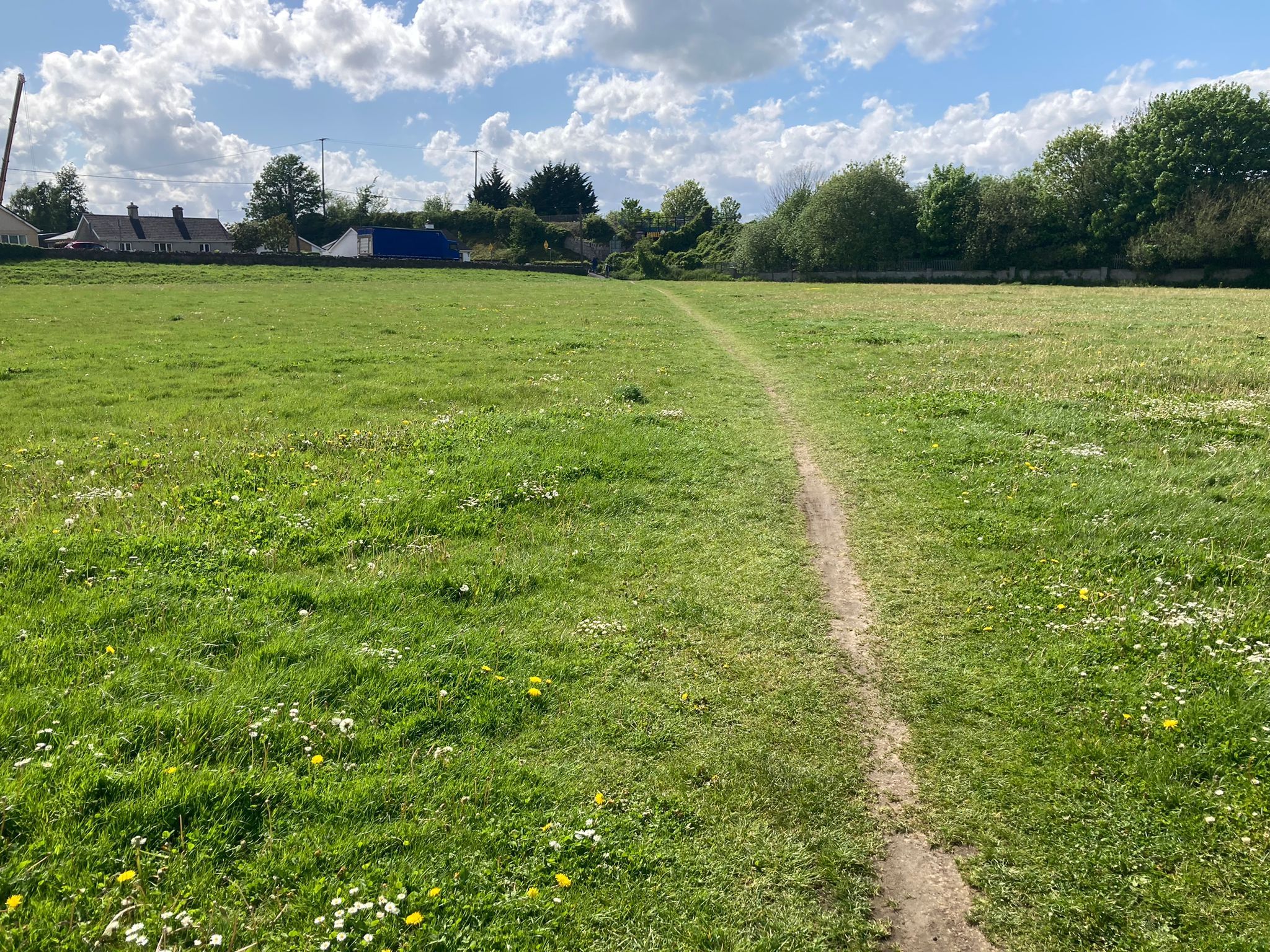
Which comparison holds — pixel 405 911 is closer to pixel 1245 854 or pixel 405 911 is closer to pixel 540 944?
pixel 540 944

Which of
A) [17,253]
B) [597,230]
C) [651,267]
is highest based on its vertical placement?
[597,230]

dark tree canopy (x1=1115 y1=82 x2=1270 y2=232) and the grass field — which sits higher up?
dark tree canopy (x1=1115 y1=82 x2=1270 y2=232)

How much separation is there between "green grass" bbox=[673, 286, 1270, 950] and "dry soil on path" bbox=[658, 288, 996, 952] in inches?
5.3

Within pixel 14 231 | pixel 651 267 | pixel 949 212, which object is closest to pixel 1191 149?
pixel 949 212

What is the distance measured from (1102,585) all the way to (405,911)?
6332 millimetres

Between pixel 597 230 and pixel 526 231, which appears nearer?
pixel 526 231

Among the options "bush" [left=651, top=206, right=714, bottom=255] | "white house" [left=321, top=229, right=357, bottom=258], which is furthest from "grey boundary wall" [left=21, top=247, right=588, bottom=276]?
"white house" [left=321, top=229, right=357, bottom=258]

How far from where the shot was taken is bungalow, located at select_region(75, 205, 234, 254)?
97.8m

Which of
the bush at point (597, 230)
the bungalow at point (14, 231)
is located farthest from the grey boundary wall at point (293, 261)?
the bush at point (597, 230)

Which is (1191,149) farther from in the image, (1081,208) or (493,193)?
(493,193)

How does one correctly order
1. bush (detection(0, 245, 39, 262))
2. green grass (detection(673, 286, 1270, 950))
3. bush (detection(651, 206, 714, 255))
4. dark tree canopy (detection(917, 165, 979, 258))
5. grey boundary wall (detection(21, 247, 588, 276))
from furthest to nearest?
bush (detection(651, 206, 714, 255))
dark tree canopy (detection(917, 165, 979, 258))
grey boundary wall (detection(21, 247, 588, 276))
bush (detection(0, 245, 39, 262))
green grass (detection(673, 286, 1270, 950))

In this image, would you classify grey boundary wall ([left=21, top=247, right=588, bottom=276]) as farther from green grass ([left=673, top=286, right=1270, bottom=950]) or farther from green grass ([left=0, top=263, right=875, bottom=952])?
green grass ([left=673, top=286, right=1270, bottom=950])

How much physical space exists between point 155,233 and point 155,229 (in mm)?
995

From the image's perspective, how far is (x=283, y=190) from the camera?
4311 inches
